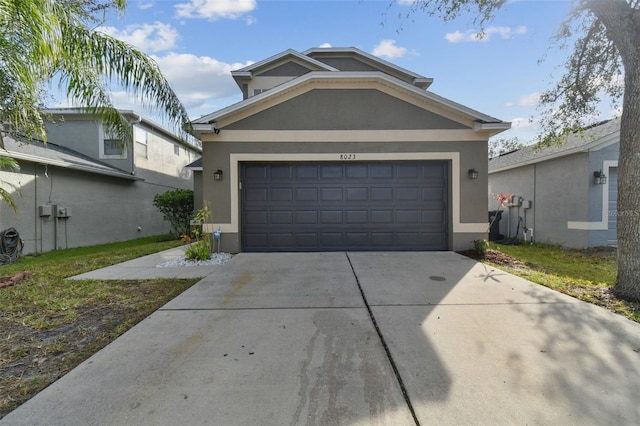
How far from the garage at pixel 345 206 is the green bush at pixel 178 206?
527cm

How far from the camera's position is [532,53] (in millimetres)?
7832

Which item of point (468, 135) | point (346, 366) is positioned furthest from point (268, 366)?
point (468, 135)

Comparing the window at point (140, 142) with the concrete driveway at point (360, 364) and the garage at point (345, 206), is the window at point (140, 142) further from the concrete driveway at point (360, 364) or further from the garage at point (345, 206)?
the concrete driveway at point (360, 364)

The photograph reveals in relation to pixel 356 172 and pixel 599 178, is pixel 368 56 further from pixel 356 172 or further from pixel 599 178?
pixel 599 178

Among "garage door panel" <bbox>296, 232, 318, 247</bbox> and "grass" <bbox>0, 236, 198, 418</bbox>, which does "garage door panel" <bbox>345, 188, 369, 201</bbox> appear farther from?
"grass" <bbox>0, 236, 198, 418</bbox>

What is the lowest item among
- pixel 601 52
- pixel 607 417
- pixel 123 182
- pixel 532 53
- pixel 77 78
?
pixel 607 417

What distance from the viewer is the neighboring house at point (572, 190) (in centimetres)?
930

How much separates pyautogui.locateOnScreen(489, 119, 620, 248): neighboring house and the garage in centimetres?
364

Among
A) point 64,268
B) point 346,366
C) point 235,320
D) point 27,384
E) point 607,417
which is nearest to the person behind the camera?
point 607,417

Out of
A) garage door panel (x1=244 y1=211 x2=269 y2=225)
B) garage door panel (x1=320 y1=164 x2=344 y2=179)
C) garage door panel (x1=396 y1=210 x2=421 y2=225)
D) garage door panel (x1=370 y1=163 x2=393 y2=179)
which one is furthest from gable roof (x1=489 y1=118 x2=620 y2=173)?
garage door panel (x1=244 y1=211 x2=269 y2=225)

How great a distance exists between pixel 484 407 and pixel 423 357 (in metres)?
0.68

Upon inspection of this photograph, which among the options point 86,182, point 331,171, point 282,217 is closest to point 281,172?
point 282,217

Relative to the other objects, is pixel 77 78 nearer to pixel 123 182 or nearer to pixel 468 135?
pixel 123 182

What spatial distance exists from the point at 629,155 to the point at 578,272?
122 inches
